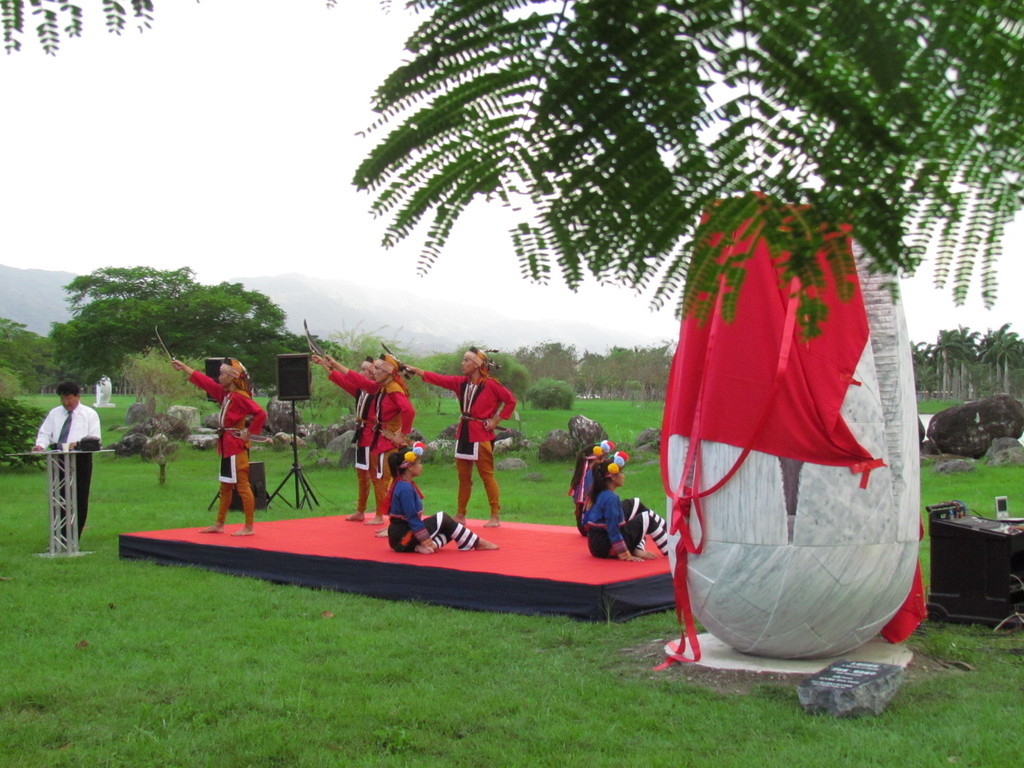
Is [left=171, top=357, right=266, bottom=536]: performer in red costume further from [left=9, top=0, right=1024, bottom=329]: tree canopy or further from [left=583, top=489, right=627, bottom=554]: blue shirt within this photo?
[left=9, top=0, right=1024, bottom=329]: tree canopy

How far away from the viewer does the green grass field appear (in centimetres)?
420

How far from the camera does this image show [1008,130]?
1107 millimetres

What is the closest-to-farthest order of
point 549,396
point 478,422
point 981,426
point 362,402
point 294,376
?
point 478,422, point 362,402, point 294,376, point 981,426, point 549,396

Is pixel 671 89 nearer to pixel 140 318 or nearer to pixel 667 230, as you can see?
pixel 667 230

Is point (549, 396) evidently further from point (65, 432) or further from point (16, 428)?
point (65, 432)

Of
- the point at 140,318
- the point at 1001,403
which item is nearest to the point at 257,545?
the point at 1001,403

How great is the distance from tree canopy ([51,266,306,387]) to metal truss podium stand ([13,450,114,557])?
31.4 m

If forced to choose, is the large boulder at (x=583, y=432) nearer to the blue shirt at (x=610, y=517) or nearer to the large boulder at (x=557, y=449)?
the large boulder at (x=557, y=449)

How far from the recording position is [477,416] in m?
9.67

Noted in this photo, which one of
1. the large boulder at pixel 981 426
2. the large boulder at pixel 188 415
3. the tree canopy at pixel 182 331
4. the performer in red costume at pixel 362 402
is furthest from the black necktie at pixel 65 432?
the tree canopy at pixel 182 331

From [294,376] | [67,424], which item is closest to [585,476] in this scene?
[67,424]

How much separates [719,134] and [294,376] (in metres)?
12.1

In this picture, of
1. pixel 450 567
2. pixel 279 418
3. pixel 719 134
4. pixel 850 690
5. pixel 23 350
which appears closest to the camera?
pixel 719 134

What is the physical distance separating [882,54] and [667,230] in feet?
0.99
